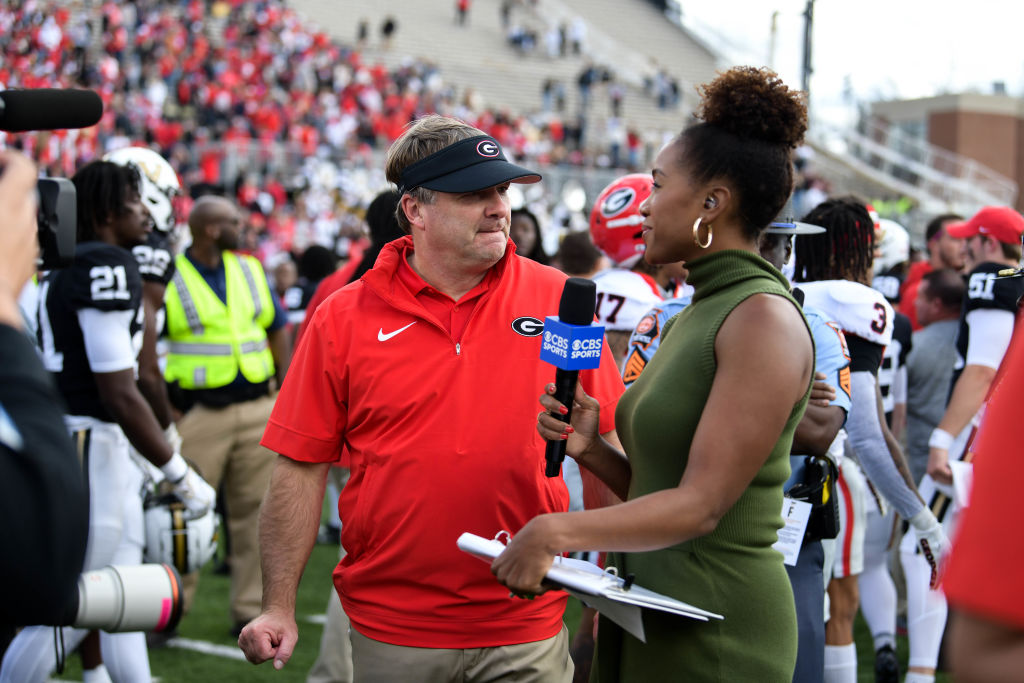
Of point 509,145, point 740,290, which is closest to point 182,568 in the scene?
point 740,290

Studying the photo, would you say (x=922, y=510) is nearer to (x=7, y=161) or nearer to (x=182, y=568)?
(x=182, y=568)

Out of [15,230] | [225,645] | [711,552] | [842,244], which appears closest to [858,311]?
[842,244]

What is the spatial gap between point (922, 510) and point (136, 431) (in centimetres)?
295

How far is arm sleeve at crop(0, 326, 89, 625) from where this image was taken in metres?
1.34

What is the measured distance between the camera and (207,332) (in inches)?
232

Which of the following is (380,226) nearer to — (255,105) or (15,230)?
(15,230)

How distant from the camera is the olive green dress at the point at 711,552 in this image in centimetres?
213

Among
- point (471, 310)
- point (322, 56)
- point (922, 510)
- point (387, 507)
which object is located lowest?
point (922, 510)

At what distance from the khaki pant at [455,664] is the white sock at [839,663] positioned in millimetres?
1995

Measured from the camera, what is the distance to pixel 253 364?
604 centimetres

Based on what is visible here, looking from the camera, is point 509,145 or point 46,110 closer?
point 46,110

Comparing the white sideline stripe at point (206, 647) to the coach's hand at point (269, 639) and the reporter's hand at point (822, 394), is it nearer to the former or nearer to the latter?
the coach's hand at point (269, 639)

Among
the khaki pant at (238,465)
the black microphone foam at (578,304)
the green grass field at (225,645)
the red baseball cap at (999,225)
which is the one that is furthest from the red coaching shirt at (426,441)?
the khaki pant at (238,465)

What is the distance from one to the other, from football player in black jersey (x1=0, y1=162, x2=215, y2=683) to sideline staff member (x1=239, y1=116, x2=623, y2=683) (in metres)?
1.33
